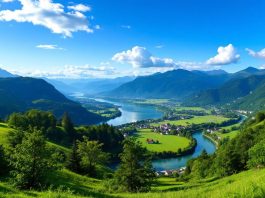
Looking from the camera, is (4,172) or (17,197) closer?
(17,197)

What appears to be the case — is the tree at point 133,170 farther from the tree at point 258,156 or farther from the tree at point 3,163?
the tree at point 258,156

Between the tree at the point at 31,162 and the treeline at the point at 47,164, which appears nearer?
the tree at the point at 31,162

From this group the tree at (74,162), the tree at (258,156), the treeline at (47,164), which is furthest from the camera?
the tree at (74,162)

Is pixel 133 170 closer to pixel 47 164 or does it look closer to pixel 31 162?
pixel 47 164

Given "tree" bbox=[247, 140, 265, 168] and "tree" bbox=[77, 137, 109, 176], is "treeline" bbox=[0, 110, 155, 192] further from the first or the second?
"tree" bbox=[247, 140, 265, 168]

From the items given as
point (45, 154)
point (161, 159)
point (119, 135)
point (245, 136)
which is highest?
point (45, 154)

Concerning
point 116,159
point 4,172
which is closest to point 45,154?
point 4,172

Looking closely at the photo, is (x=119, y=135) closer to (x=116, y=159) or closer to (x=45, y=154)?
(x=116, y=159)

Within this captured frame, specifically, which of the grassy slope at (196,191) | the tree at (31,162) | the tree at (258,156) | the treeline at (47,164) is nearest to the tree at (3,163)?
the treeline at (47,164)
